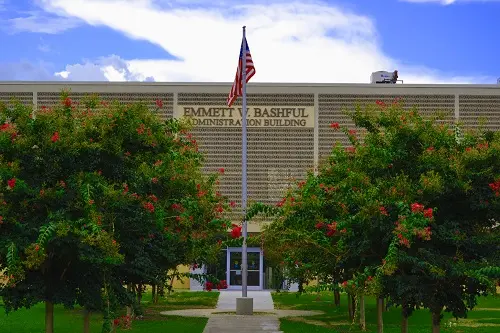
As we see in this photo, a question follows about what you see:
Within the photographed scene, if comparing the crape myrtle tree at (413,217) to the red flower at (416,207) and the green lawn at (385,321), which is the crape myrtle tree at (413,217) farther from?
the green lawn at (385,321)

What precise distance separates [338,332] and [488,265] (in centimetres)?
1061

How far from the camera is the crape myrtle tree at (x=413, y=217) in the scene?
12703 mm

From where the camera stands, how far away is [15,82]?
49594 millimetres

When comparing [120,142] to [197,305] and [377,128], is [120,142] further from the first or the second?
[197,305]

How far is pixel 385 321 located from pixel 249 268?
24786mm

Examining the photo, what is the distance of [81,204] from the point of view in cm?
1290

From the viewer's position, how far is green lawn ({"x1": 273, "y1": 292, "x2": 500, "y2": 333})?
23.7m

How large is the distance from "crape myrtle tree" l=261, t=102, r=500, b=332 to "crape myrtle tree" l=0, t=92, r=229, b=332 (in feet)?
7.98

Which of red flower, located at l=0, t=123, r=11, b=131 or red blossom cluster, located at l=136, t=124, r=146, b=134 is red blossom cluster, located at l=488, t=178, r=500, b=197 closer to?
red blossom cluster, located at l=136, t=124, r=146, b=134

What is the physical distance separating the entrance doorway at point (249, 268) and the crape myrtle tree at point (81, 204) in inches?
1437

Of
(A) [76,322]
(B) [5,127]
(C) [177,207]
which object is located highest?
(B) [5,127]

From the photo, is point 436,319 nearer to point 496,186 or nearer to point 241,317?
point 496,186

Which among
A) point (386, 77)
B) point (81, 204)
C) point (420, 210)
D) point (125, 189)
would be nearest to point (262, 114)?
point (386, 77)

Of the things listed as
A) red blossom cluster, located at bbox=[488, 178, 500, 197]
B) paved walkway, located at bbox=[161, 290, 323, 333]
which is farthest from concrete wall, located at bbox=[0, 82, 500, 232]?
red blossom cluster, located at bbox=[488, 178, 500, 197]
